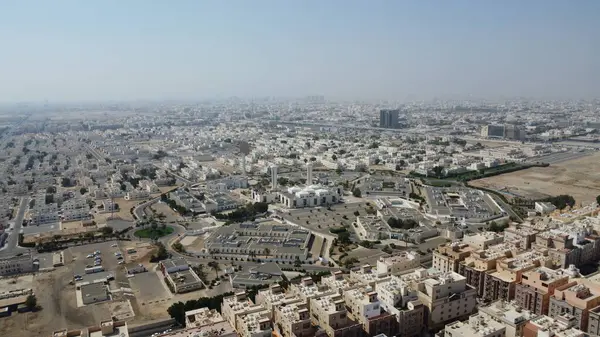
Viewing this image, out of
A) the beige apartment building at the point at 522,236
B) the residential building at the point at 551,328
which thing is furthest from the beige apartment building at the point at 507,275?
the residential building at the point at 551,328

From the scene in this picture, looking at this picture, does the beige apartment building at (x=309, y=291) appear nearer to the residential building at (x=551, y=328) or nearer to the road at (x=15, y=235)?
the residential building at (x=551, y=328)

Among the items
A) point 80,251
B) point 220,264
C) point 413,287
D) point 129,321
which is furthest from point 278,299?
point 80,251

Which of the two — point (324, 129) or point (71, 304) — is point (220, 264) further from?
point (324, 129)

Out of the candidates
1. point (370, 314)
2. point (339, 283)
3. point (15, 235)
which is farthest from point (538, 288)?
point (15, 235)

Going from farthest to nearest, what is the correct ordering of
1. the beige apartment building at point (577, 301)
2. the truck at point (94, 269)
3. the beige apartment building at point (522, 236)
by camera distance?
the truck at point (94, 269)
the beige apartment building at point (522, 236)
the beige apartment building at point (577, 301)

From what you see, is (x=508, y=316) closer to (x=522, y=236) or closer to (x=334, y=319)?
(x=334, y=319)

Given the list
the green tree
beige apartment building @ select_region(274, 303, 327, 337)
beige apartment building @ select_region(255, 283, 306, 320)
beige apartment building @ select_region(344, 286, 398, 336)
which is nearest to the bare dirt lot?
beige apartment building @ select_region(344, 286, 398, 336)

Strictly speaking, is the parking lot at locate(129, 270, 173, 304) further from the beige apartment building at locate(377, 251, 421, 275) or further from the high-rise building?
the high-rise building
